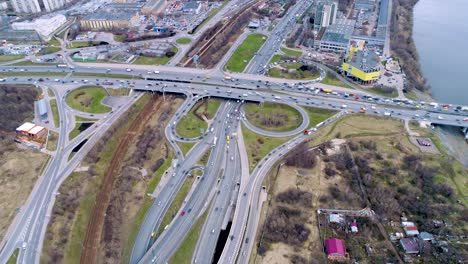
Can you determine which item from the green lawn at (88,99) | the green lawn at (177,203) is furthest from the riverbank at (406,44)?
the green lawn at (88,99)

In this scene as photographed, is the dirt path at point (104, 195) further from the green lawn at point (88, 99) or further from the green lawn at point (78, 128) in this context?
the green lawn at point (88, 99)

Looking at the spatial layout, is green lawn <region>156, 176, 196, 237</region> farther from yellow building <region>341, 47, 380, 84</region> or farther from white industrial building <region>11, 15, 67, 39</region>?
white industrial building <region>11, 15, 67, 39</region>

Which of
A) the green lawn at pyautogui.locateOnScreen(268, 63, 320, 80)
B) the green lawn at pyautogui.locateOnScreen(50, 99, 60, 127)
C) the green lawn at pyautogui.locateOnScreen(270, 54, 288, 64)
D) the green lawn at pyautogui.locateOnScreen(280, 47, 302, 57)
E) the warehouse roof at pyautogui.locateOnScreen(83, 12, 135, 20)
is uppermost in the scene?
the warehouse roof at pyautogui.locateOnScreen(83, 12, 135, 20)

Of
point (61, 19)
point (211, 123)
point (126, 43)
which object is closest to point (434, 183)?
point (211, 123)

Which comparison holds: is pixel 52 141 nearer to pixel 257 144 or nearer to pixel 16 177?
pixel 16 177

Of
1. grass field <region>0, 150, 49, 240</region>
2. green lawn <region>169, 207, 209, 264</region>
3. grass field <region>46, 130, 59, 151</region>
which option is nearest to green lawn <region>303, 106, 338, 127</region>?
green lawn <region>169, 207, 209, 264</region>

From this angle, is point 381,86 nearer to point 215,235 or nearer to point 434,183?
point 434,183
